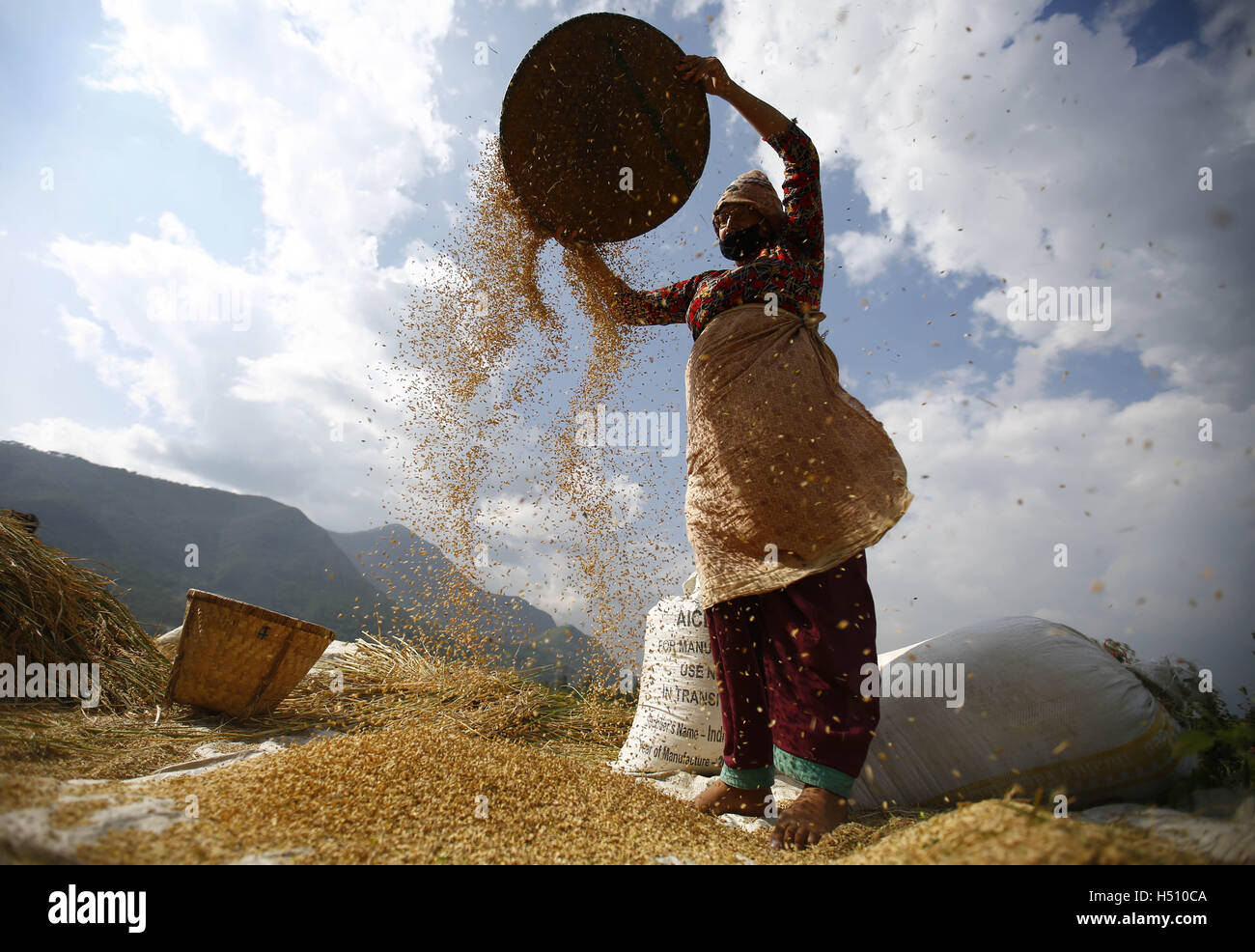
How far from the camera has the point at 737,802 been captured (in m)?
1.77

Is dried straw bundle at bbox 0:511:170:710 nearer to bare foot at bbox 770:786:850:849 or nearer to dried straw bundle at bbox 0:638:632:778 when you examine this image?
dried straw bundle at bbox 0:638:632:778

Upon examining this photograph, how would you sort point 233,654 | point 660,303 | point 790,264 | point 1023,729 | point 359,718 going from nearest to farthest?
point 1023,729 → point 790,264 → point 660,303 → point 233,654 → point 359,718

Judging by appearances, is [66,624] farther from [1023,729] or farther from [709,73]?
[1023,729]

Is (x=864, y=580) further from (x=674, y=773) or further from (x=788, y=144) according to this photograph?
(x=788, y=144)

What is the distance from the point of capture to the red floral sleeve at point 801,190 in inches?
81.5

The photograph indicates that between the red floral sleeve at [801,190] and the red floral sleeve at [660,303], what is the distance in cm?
38

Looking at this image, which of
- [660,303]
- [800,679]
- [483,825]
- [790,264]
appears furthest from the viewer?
[660,303]

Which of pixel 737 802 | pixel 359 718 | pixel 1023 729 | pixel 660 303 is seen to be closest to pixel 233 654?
pixel 359 718

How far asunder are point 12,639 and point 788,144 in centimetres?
430

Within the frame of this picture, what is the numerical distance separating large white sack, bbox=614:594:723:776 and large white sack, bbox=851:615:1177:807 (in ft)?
1.89

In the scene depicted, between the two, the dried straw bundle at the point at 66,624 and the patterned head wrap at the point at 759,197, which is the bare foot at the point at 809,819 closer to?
the patterned head wrap at the point at 759,197

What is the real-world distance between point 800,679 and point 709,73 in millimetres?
2288
